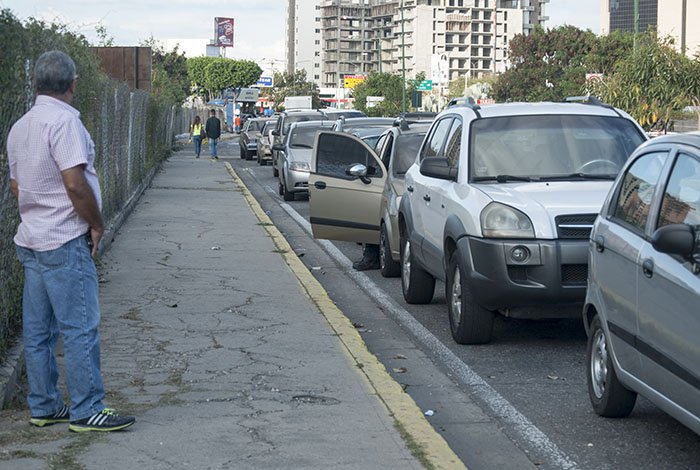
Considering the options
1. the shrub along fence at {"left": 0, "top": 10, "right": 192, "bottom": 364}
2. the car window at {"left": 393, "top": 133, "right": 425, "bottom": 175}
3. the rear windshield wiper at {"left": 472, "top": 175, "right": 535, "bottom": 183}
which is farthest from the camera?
the car window at {"left": 393, "top": 133, "right": 425, "bottom": 175}

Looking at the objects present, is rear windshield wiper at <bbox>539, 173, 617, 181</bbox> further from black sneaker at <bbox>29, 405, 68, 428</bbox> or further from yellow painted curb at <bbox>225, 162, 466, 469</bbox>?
black sneaker at <bbox>29, 405, 68, 428</bbox>

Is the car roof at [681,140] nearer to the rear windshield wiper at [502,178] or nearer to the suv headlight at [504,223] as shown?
the suv headlight at [504,223]

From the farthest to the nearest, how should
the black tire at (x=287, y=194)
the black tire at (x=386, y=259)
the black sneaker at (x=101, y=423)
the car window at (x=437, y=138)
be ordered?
the black tire at (x=287, y=194)
the black tire at (x=386, y=259)
the car window at (x=437, y=138)
the black sneaker at (x=101, y=423)

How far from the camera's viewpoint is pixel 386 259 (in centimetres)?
1340

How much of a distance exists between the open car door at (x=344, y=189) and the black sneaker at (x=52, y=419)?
7.50 metres

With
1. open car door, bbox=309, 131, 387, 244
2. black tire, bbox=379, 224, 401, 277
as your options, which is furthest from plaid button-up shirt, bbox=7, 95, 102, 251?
open car door, bbox=309, 131, 387, 244

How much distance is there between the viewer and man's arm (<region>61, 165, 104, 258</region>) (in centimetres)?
596

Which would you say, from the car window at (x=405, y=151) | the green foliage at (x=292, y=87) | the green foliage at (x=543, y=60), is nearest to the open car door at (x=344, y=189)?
the car window at (x=405, y=151)

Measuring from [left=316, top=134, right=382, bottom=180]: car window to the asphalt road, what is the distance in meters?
1.63

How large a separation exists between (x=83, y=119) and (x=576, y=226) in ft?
22.7

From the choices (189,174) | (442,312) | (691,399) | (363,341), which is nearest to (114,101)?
(442,312)

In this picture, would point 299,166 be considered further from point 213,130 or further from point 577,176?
point 213,130

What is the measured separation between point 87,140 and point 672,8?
314 feet

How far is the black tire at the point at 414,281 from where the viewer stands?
1148 cm
